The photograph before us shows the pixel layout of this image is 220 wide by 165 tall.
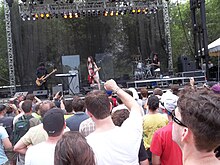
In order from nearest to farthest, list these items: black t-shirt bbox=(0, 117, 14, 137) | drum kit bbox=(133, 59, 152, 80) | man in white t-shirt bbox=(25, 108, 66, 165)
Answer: man in white t-shirt bbox=(25, 108, 66, 165), black t-shirt bbox=(0, 117, 14, 137), drum kit bbox=(133, 59, 152, 80)

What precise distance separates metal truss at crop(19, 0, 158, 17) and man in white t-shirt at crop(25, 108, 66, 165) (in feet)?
39.2

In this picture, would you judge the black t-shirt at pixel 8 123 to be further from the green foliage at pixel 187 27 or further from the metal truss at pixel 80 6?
the green foliage at pixel 187 27

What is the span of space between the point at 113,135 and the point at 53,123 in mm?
517

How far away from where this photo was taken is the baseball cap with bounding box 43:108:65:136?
7.93 feet

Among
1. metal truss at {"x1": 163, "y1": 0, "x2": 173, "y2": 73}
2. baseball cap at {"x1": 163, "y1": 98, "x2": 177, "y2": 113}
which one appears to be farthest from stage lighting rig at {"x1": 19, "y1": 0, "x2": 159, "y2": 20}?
baseball cap at {"x1": 163, "y1": 98, "x2": 177, "y2": 113}

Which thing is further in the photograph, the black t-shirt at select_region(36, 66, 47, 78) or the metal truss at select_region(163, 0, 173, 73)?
the metal truss at select_region(163, 0, 173, 73)

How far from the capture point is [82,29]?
667 inches

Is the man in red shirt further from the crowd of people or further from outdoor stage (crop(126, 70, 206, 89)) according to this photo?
outdoor stage (crop(126, 70, 206, 89))

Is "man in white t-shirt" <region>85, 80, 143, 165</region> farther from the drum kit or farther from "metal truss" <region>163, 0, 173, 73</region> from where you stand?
"metal truss" <region>163, 0, 173, 73</region>

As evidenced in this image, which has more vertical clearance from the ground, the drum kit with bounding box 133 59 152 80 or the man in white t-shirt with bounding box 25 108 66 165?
the drum kit with bounding box 133 59 152 80

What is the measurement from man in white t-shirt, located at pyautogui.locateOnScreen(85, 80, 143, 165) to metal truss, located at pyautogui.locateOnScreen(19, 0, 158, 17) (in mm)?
12162

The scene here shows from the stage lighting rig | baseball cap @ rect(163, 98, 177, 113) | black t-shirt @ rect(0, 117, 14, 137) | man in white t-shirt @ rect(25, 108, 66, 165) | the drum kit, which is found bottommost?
black t-shirt @ rect(0, 117, 14, 137)

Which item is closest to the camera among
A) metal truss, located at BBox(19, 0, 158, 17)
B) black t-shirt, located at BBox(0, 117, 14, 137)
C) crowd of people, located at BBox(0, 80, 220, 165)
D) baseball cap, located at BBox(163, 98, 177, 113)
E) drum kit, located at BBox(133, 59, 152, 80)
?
crowd of people, located at BBox(0, 80, 220, 165)

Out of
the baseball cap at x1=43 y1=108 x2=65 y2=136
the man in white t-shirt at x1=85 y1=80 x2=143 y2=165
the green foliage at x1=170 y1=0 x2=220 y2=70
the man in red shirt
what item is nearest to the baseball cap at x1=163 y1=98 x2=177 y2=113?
the man in red shirt
